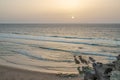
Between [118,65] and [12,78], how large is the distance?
7854 millimetres

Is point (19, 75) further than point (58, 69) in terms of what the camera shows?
No

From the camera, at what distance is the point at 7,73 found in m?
15.5

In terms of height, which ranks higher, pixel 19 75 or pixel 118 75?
pixel 118 75

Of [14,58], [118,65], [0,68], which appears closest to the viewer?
[118,65]

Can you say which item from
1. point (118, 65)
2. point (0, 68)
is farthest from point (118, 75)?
point (0, 68)

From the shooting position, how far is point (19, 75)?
15.1m

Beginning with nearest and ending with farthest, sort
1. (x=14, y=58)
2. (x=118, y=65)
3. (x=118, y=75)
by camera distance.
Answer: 1. (x=118, y=75)
2. (x=118, y=65)
3. (x=14, y=58)

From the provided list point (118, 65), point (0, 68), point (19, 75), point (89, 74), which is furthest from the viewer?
point (0, 68)

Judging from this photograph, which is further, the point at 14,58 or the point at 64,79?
the point at 14,58

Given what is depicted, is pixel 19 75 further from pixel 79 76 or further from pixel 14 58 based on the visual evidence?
pixel 14 58

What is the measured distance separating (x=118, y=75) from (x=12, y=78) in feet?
27.3

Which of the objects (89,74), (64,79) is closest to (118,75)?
(89,74)

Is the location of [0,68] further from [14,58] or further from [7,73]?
[14,58]

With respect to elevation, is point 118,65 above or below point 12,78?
above
